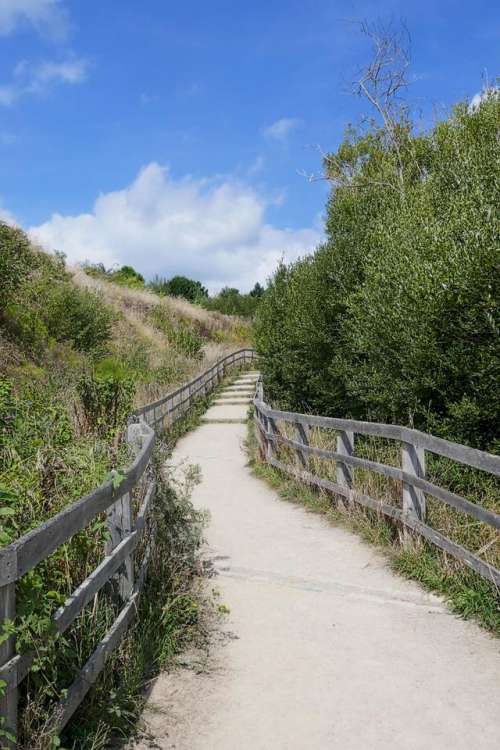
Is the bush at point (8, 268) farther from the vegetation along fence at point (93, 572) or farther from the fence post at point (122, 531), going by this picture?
the fence post at point (122, 531)

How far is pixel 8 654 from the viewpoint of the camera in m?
2.58

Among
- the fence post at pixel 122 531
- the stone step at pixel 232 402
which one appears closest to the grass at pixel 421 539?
the fence post at pixel 122 531

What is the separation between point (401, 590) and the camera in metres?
5.89

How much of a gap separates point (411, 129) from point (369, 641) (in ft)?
68.4

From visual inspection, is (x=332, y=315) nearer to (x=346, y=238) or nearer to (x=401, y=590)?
(x=346, y=238)

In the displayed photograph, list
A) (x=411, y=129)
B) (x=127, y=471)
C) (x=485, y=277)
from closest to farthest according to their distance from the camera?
(x=127, y=471)
(x=485, y=277)
(x=411, y=129)

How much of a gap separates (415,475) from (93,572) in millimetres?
3822

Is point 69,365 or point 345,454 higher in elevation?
point 69,365

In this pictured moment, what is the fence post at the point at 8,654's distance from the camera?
100 inches

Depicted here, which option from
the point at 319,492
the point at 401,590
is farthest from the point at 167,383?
the point at 401,590

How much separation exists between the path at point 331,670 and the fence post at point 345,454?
4.55ft

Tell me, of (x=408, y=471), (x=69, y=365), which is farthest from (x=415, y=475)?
(x=69, y=365)

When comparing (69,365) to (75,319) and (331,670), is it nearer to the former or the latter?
(75,319)

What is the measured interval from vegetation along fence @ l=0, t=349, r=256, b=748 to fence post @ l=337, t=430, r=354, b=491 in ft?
10.5
